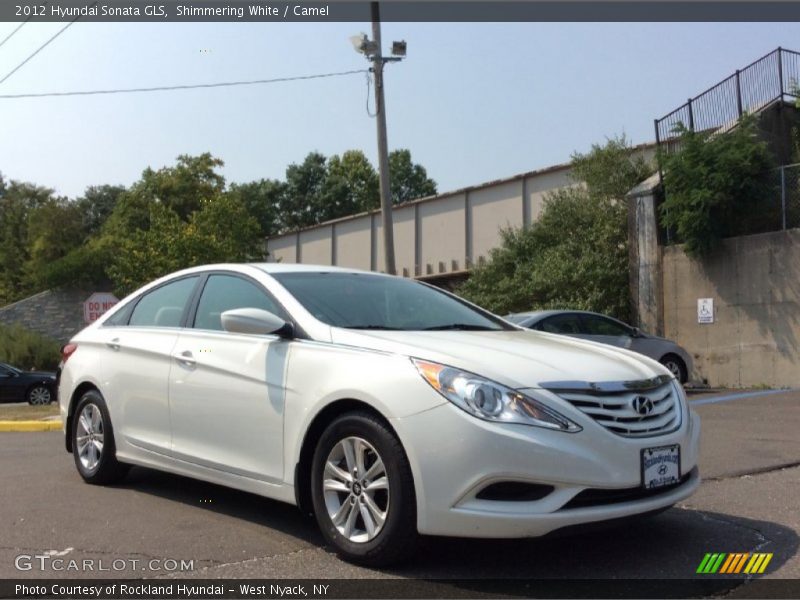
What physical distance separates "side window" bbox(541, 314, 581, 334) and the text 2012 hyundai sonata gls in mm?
7392

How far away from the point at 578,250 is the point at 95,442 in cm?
1560

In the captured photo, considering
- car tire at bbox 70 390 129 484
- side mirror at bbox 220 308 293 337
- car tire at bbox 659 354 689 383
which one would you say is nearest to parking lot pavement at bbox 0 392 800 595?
car tire at bbox 70 390 129 484

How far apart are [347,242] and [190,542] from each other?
85.0ft

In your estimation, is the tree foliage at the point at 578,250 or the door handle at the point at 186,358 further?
the tree foliage at the point at 578,250

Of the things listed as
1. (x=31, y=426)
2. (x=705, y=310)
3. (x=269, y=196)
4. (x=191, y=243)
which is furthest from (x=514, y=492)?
(x=269, y=196)

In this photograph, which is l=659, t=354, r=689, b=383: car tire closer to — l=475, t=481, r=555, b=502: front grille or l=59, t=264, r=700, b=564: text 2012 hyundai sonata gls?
l=59, t=264, r=700, b=564: text 2012 hyundai sonata gls

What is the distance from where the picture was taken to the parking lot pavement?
163 inches

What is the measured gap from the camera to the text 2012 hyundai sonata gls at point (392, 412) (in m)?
3.81

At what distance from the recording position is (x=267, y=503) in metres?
5.63

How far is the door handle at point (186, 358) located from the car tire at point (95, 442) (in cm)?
103

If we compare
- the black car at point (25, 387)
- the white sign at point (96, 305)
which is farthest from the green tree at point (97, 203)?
the white sign at point (96, 305)

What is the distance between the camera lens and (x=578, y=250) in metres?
20.3

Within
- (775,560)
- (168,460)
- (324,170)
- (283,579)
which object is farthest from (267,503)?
(324,170)

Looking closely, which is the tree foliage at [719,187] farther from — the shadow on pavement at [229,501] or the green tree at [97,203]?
the green tree at [97,203]
